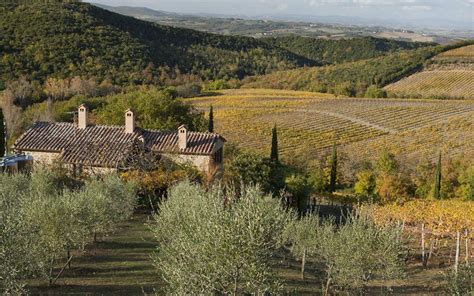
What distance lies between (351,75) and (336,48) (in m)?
52.7

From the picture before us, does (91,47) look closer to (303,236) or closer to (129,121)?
(129,121)

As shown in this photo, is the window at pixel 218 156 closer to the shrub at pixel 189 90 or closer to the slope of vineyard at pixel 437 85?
the shrub at pixel 189 90

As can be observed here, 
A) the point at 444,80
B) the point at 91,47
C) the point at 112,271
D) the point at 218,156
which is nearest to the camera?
the point at 112,271

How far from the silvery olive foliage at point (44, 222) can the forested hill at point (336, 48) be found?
5171 inches

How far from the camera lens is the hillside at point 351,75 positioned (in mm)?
99844

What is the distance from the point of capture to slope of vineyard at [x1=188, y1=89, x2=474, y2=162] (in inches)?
2283

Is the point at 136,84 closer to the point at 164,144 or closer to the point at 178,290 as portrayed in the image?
the point at 164,144

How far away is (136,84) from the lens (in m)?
76.2

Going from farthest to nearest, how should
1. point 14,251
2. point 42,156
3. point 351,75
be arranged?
point 351,75
point 42,156
point 14,251

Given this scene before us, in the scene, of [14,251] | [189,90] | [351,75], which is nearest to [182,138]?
[14,251]

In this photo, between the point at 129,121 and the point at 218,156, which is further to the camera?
the point at 218,156

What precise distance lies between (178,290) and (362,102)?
70.4 meters

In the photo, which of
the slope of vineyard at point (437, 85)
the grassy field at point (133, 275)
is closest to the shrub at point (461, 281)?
the grassy field at point (133, 275)

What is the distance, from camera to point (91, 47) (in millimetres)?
76312
